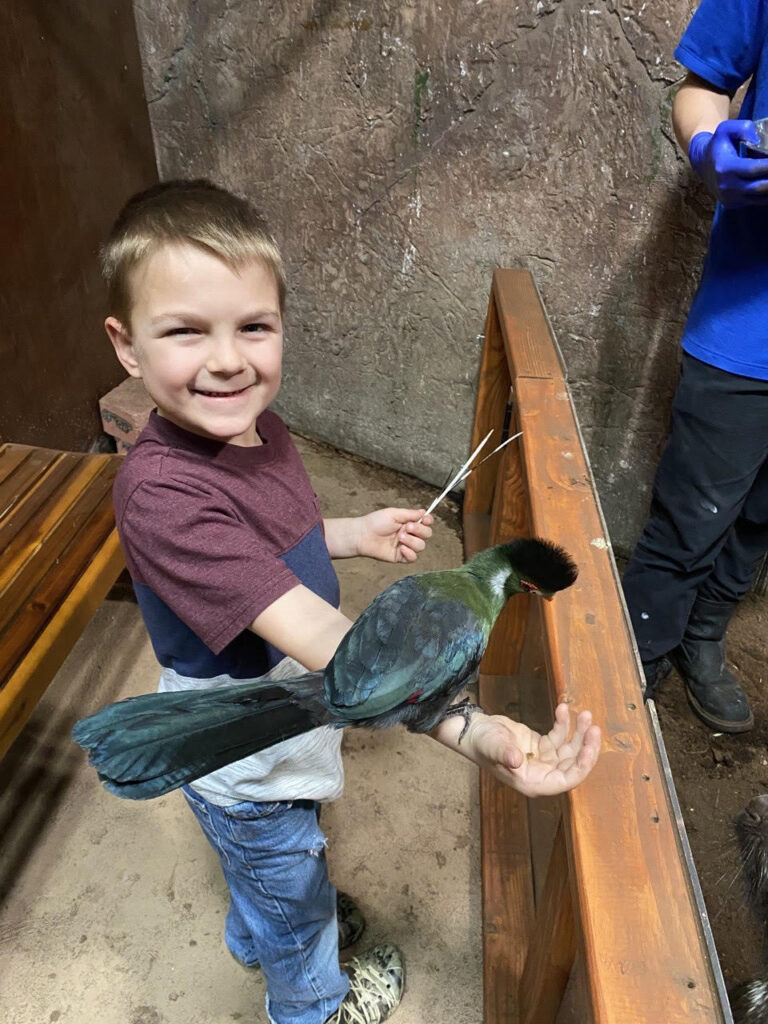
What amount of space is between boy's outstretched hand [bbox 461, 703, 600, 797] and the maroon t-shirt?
0.29 m

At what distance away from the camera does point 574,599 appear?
3.13 ft

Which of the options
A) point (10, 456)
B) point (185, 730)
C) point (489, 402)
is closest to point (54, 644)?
point (10, 456)

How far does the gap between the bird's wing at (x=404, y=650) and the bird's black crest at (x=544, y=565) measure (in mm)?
90

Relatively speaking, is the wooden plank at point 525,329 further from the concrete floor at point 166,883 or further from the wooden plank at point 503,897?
the concrete floor at point 166,883

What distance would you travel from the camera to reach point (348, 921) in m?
1.57

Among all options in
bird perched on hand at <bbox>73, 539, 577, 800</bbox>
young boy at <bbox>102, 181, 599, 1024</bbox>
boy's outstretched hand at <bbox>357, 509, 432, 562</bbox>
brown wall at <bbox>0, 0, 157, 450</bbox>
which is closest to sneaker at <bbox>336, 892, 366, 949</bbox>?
young boy at <bbox>102, 181, 599, 1024</bbox>

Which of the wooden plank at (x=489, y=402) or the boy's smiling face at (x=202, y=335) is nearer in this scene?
the boy's smiling face at (x=202, y=335)

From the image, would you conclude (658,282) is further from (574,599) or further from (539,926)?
(539,926)

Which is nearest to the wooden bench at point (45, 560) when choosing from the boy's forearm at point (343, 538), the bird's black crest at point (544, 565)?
the boy's forearm at point (343, 538)

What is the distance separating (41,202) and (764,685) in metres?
2.95

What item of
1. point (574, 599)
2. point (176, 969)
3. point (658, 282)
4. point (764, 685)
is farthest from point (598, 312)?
point (176, 969)

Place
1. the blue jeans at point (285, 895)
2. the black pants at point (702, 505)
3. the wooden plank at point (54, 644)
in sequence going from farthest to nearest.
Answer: the black pants at point (702, 505)
the wooden plank at point (54, 644)
the blue jeans at point (285, 895)

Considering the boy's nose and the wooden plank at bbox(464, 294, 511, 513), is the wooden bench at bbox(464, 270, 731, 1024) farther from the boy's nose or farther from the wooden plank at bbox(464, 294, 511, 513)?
the boy's nose

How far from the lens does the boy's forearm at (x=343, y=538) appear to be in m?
1.21
